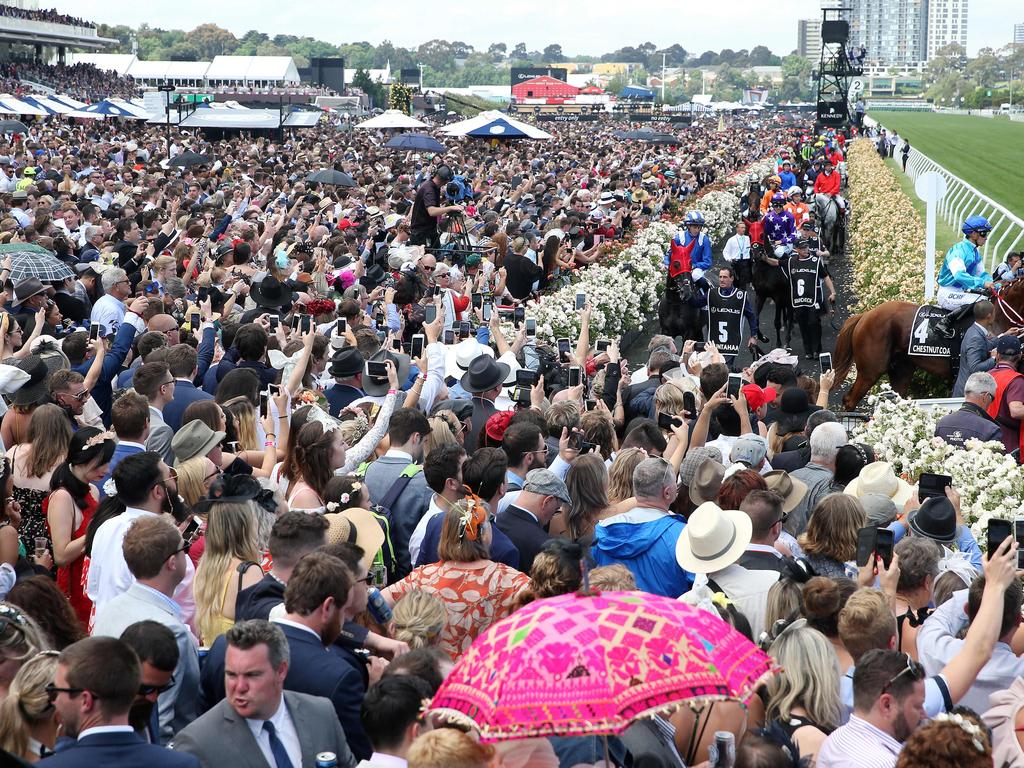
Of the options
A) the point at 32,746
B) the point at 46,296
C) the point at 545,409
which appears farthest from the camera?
the point at 46,296

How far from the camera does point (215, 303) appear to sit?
10.2m

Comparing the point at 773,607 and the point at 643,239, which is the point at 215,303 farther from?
the point at 643,239

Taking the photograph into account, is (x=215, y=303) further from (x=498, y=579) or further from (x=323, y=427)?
(x=498, y=579)

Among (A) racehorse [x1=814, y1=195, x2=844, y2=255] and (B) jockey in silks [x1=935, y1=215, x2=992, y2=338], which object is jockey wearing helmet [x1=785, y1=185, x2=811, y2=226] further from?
(B) jockey in silks [x1=935, y1=215, x2=992, y2=338]

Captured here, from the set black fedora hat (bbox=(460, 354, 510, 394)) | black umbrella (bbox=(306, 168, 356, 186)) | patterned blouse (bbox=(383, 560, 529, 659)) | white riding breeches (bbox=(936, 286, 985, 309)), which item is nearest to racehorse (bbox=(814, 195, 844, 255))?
black umbrella (bbox=(306, 168, 356, 186))

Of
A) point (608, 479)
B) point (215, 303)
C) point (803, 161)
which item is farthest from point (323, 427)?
point (803, 161)

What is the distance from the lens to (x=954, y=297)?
1167 cm

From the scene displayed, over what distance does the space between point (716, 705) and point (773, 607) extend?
2.28ft

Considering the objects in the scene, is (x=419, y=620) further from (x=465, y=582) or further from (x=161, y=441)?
(x=161, y=441)

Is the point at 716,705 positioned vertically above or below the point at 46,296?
below

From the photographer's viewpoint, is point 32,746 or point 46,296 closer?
point 32,746

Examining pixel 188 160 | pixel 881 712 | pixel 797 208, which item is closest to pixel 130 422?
pixel 881 712

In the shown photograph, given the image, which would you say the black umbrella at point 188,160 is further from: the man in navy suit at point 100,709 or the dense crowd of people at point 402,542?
the man in navy suit at point 100,709

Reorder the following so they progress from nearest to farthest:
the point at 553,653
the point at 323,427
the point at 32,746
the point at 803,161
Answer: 1. the point at 553,653
2. the point at 32,746
3. the point at 323,427
4. the point at 803,161
